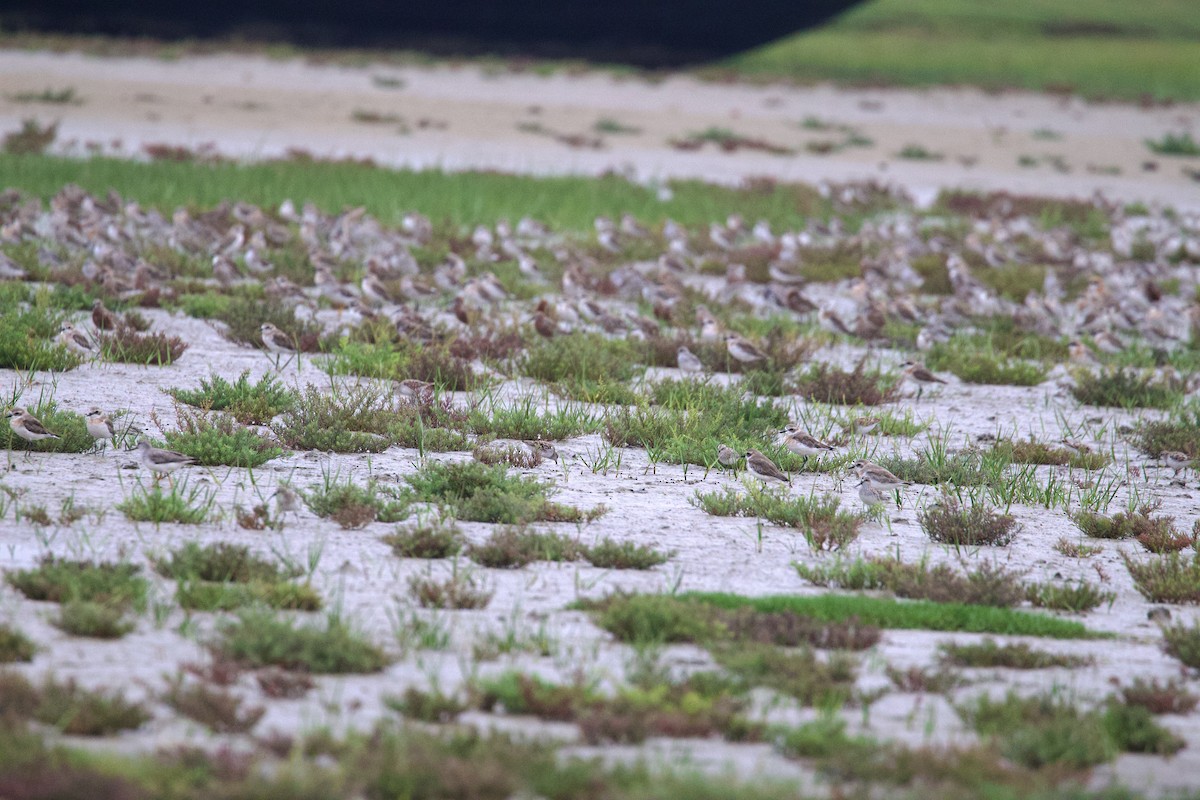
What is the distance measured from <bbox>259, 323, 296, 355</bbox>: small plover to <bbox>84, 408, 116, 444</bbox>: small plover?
3560mm

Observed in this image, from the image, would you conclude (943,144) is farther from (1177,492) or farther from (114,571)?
(114,571)

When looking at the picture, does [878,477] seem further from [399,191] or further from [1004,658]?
[399,191]

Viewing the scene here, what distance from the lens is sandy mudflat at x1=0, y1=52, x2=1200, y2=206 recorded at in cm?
3509

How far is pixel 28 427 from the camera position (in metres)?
9.28

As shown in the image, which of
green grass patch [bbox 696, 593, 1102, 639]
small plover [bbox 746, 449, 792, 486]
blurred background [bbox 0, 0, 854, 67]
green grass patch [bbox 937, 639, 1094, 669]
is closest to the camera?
green grass patch [bbox 937, 639, 1094, 669]

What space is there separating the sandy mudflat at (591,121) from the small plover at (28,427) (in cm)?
2205

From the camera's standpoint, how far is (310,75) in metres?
47.9

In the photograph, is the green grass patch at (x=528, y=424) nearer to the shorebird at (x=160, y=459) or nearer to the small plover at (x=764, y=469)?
the small plover at (x=764, y=469)

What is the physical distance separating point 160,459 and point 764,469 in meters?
4.41

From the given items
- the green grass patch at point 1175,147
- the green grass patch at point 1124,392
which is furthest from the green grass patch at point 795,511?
the green grass patch at point 1175,147

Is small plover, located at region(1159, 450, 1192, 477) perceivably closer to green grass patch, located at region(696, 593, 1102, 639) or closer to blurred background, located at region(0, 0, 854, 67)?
green grass patch, located at region(696, 593, 1102, 639)

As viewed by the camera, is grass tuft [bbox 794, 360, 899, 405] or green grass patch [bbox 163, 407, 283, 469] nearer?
green grass patch [bbox 163, 407, 283, 469]

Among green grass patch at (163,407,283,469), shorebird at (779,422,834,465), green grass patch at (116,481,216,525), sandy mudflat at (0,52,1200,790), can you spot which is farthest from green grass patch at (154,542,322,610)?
shorebird at (779,422,834,465)

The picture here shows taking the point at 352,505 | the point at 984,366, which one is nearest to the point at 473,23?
the point at 984,366
